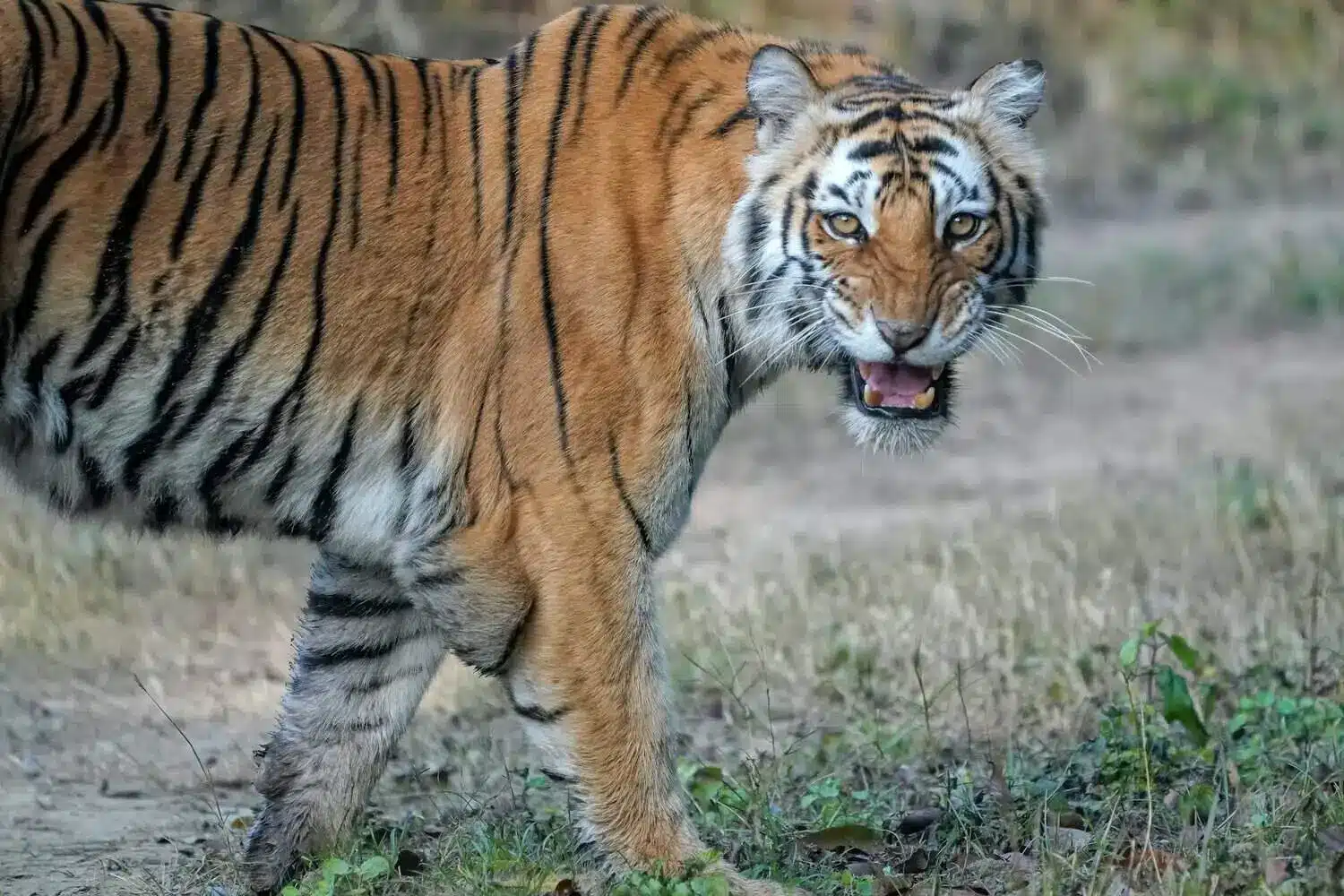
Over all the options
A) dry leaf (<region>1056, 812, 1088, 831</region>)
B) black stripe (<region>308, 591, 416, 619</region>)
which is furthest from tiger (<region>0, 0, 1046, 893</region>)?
dry leaf (<region>1056, 812, 1088, 831</region>)

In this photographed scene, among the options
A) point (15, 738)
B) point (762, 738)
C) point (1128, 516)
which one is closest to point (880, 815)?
point (762, 738)

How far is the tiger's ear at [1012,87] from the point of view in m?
3.29

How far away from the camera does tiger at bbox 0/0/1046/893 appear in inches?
121

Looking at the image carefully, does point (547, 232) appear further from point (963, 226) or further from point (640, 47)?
point (963, 226)

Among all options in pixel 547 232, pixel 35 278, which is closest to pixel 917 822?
pixel 547 232

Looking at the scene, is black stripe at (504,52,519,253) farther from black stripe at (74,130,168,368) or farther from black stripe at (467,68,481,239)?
black stripe at (74,130,168,368)

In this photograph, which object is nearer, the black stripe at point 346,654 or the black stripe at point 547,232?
the black stripe at point 547,232

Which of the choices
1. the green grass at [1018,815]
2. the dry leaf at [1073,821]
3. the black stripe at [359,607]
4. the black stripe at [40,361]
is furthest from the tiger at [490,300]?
the dry leaf at [1073,821]

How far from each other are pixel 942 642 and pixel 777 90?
1.89 m

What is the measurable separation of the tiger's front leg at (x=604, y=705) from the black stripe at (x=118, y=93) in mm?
988

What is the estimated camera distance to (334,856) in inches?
129

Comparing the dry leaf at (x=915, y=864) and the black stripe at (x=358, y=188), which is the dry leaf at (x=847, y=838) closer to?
the dry leaf at (x=915, y=864)

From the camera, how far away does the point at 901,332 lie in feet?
10.1

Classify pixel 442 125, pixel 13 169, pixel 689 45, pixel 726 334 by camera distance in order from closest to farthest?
pixel 13 169 < pixel 726 334 < pixel 442 125 < pixel 689 45
